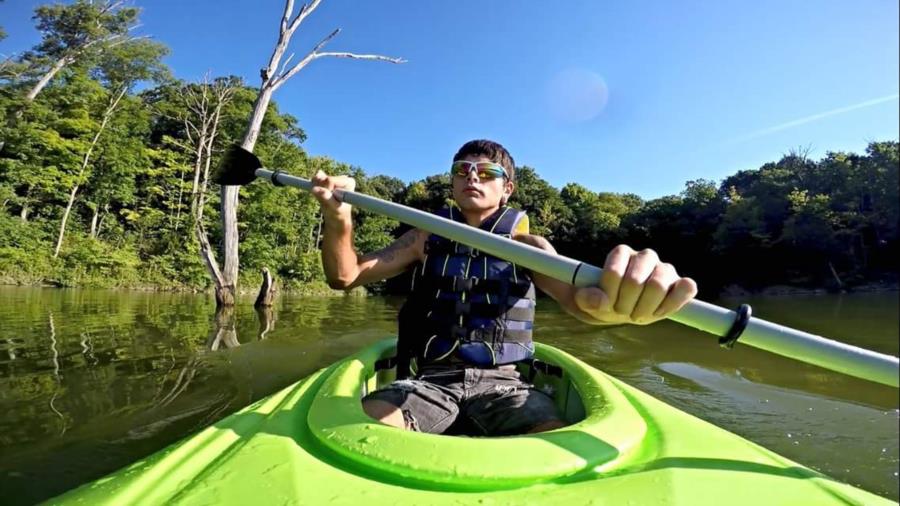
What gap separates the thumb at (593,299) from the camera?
113 cm

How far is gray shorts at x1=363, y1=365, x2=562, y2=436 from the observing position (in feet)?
5.67

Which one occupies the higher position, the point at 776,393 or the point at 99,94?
the point at 99,94

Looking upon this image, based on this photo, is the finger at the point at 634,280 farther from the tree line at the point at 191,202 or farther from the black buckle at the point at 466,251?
the tree line at the point at 191,202

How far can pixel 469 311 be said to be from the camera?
2.02 m

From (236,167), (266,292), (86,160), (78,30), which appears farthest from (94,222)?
(236,167)

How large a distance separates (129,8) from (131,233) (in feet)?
28.1

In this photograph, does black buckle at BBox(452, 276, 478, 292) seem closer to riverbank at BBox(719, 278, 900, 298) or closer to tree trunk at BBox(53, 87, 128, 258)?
tree trunk at BBox(53, 87, 128, 258)

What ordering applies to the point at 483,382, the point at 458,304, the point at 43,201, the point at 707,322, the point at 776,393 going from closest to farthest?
1. the point at 707,322
2. the point at 483,382
3. the point at 458,304
4. the point at 776,393
5. the point at 43,201

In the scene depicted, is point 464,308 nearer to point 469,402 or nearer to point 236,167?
point 469,402

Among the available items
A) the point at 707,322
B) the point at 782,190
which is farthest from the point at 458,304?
the point at 782,190

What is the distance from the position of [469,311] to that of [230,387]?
2.62m

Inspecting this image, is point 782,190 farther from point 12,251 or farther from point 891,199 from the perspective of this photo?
point 12,251

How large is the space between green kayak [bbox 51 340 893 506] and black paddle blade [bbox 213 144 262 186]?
1.66m

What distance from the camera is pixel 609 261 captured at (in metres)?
1.14
